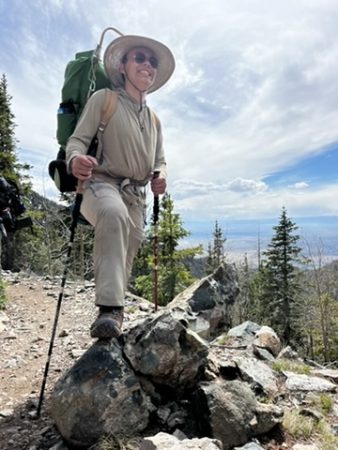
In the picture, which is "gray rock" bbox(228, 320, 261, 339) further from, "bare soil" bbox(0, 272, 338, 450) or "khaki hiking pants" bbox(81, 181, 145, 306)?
"khaki hiking pants" bbox(81, 181, 145, 306)

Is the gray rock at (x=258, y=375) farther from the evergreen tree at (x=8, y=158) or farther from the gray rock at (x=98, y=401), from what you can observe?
the evergreen tree at (x=8, y=158)

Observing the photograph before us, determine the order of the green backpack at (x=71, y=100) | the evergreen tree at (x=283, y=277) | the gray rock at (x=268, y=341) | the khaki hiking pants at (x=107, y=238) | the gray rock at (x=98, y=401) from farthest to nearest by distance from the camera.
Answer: the evergreen tree at (x=283, y=277) → the gray rock at (x=268, y=341) → the green backpack at (x=71, y=100) → the khaki hiking pants at (x=107, y=238) → the gray rock at (x=98, y=401)

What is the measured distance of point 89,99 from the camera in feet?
11.8

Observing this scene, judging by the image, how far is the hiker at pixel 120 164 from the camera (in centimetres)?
313

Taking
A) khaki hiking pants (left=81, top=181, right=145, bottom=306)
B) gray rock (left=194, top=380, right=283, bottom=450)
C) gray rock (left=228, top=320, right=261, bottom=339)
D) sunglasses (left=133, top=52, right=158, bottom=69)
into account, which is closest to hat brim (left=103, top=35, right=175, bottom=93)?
sunglasses (left=133, top=52, right=158, bottom=69)

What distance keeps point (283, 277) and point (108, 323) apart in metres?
28.8

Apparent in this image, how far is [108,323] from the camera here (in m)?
3.12

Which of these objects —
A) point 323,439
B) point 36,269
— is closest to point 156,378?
point 323,439

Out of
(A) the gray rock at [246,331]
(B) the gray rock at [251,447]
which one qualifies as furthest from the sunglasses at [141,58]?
(A) the gray rock at [246,331]

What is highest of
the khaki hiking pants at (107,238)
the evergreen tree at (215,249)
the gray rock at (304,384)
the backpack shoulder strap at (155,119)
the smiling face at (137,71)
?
the evergreen tree at (215,249)

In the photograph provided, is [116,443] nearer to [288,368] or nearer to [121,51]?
[288,368]

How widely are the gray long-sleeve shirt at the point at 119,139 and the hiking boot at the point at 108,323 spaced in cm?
129

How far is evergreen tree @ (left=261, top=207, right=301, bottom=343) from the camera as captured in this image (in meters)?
28.8

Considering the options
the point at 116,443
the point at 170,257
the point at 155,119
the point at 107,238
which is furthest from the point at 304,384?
the point at 170,257
